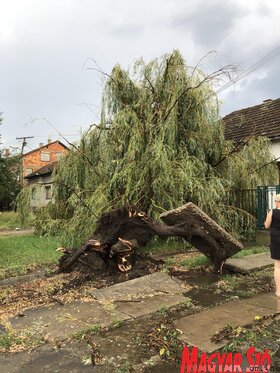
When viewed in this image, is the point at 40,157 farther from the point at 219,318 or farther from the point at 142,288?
the point at 219,318

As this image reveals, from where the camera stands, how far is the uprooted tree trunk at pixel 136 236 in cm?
616

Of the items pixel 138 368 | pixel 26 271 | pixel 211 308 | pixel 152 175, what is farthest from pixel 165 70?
pixel 138 368

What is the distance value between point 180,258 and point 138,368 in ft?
16.7

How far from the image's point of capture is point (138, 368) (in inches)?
127

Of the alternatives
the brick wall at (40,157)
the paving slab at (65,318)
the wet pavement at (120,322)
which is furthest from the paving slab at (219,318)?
the brick wall at (40,157)

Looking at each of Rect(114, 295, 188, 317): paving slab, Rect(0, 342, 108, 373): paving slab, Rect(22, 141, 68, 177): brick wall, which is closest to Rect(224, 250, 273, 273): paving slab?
Rect(114, 295, 188, 317): paving slab

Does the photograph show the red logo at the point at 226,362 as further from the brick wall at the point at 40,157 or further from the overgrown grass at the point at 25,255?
the brick wall at the point at 40,157

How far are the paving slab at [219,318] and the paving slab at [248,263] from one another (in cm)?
130

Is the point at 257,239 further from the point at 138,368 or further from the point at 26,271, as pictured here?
the point at 138,368

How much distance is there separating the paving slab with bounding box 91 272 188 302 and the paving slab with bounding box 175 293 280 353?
3.24 ft

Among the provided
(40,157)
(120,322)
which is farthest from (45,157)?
(120,322)

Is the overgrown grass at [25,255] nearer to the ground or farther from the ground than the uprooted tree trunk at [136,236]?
nearer to the ground

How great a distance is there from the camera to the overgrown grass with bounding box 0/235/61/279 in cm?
823

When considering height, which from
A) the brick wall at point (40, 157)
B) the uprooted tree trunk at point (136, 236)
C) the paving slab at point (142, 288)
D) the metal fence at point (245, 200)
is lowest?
the paving slab at point (142, 288)
